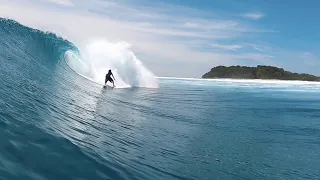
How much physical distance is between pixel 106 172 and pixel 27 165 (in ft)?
4.07

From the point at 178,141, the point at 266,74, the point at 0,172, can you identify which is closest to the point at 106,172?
the point at 0,172

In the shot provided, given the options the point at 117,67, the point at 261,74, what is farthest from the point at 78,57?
the point at 261,74

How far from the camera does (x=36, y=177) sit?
14.8 ft

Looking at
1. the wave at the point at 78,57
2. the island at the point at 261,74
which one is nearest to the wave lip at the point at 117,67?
the wave at the point at 78,57

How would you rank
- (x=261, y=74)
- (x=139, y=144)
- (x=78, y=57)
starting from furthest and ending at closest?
(x=261, y=74)
(x=78, y=57)
(x=139, y=144)

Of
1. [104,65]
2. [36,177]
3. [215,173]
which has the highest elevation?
[104,65]

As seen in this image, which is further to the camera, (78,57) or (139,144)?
(78,57)

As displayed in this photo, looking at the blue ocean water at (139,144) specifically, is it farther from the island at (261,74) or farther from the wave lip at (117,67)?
the island at (261,74)

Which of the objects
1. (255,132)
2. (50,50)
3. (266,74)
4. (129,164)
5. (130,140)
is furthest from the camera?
(266,74)

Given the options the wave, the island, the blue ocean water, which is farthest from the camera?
the island

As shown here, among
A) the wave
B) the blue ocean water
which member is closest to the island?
the wave

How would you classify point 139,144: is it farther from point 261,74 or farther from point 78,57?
point 261,74

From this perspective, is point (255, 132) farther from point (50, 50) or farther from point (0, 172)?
point (50, 50)

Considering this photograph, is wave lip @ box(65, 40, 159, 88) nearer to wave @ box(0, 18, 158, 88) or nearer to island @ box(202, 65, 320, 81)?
wave @ box(0, 18, 158, 88)
